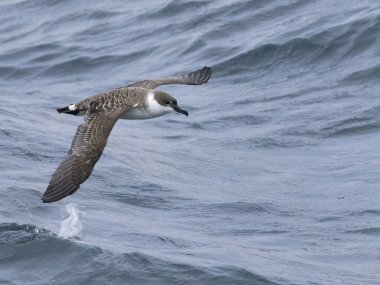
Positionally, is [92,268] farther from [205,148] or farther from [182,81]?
[205,148]

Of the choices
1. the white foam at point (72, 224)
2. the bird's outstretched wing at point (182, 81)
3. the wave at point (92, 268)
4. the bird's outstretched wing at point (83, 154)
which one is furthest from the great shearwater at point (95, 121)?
the white foam at point (72, 224)

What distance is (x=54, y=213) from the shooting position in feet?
31.9

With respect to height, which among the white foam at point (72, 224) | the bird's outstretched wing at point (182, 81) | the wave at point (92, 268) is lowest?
the wave at point (92, 268)

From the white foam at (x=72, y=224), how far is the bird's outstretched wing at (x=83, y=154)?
868mm

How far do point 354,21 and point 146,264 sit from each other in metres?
8.01

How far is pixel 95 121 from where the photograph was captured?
8758 mm

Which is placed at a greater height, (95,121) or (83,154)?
(95,121)

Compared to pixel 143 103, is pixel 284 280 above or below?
below

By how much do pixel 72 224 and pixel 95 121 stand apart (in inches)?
45.6

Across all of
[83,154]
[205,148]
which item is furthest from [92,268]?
[205,148]

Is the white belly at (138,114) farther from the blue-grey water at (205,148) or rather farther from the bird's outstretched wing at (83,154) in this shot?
the blue-grey water at (205,148)

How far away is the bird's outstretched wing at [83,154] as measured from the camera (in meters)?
8.05

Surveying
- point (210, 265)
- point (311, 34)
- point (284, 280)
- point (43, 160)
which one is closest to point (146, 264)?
point (210, 265)

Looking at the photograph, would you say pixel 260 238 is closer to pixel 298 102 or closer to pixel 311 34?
pixel 298 102
